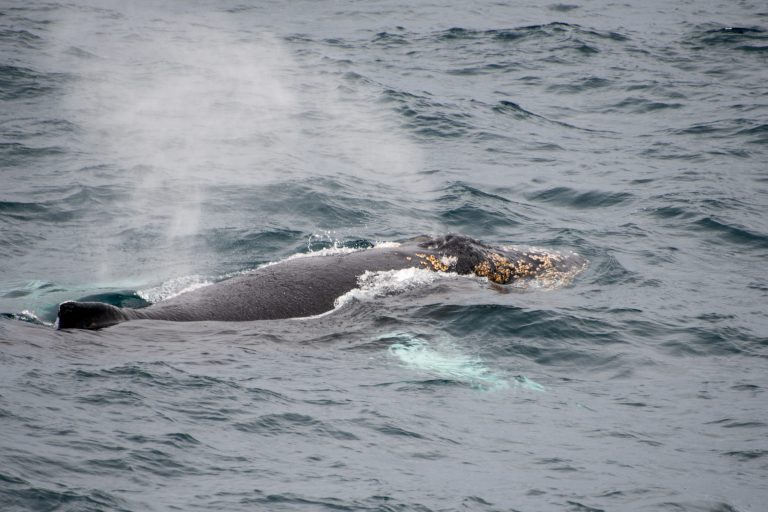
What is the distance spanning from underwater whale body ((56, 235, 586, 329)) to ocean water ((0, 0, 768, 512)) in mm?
300

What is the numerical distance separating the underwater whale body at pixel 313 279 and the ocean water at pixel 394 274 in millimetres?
300

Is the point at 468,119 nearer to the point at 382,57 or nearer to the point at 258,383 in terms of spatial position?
the point at 382,57

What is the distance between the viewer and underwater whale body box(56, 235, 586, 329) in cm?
1309

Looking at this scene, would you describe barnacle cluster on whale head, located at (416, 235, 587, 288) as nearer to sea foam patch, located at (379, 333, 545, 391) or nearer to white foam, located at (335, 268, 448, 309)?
white foam, located at (335, 268, 448, 309)

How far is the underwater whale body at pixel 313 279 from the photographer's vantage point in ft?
42.9

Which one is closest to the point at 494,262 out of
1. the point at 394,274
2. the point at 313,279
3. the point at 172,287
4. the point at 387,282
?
the point at 394,274

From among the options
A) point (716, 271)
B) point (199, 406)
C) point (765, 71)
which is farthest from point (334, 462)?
point (765, 71)

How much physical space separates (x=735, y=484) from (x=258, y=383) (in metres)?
5.15

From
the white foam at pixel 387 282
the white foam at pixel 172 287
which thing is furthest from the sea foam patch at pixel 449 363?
the white foam at pixel 172 287

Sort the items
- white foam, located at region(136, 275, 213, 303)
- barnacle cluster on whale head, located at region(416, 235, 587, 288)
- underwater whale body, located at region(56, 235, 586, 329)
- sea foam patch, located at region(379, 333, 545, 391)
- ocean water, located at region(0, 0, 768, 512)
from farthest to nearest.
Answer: barnacle cluster on whale head, located at region(416, 235, 587, 288)
white foam, located at region(136, 275, 213, 303)
underwater whale body, located at region(56, 235, 586, 329)
sea foam patch, located at region(379, 333, 545, 391)
ocean water, located at region(0, 0, 768, 512)

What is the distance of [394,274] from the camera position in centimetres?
1511

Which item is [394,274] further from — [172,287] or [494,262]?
[172,287]

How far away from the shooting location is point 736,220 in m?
20.3

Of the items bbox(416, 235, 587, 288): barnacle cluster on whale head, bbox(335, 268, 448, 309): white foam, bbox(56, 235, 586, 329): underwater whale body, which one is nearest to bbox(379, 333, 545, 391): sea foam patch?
bbox(335, 268, 448, 309): white foam
